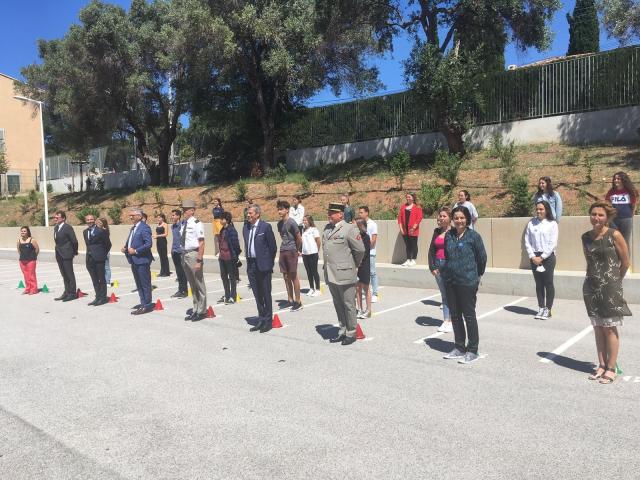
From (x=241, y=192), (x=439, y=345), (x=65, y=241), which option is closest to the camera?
(x=439, y=345)

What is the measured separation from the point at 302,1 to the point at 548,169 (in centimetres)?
1320

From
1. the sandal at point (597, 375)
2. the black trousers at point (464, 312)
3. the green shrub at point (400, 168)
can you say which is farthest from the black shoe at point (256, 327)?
the green shrub at point (400, 168)

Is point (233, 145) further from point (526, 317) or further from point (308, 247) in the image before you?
point (526, 317)

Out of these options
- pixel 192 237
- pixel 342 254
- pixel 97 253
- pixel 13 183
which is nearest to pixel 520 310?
pixel 342 254

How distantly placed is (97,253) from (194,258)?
9.42 ft

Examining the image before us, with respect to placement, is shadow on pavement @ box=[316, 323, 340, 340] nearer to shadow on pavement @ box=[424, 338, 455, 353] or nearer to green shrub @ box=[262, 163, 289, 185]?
shadow on pavement @ box=[424, 338, 455, 353]

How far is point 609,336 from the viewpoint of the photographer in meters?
5.11

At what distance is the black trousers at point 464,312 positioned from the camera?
5793 millimetres

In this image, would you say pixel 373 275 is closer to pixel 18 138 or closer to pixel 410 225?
pixel 410 225

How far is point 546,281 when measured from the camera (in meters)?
7.99

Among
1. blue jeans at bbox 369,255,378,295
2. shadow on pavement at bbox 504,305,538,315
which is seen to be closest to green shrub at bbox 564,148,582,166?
shadow on pavement at bbox 504,305,538,315

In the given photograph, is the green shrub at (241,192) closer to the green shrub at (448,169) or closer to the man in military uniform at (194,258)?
the green shrub at (448,169)

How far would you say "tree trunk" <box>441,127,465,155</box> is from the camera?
19.0 m

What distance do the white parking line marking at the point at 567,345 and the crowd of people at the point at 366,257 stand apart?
0.76 m
